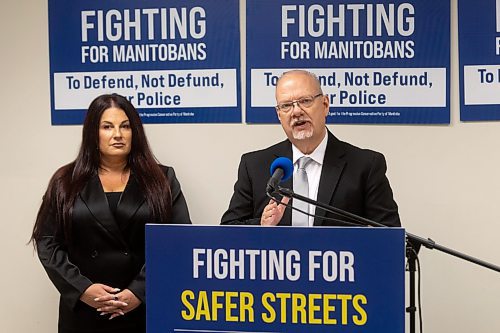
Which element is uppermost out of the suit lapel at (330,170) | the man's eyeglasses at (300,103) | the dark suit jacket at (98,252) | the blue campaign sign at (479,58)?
the blue campaign sign at (479,58)

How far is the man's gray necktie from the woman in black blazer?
64 centimetres

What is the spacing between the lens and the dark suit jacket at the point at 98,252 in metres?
2.78

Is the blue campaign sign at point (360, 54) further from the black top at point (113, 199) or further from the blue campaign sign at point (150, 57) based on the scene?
the black top at point (113, 199)

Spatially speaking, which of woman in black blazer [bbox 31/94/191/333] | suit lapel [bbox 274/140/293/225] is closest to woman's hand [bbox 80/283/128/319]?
woman in black blazer [bbox 31/94/191/333]

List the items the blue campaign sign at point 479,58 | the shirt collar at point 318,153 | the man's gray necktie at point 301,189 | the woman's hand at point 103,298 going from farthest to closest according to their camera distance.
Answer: the blue campaign sign at point 479,58 < the woman's hand at point 103,298 < the shirt collar at point 318,153 < the man's gray necktie at point 301,189

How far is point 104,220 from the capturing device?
278 cm

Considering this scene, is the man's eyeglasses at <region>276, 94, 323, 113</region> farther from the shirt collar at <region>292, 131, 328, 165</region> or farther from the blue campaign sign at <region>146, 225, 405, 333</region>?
the blue campaign sign at <region>146, 225, 405, 333</region>

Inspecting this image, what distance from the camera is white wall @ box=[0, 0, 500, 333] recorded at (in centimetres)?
311

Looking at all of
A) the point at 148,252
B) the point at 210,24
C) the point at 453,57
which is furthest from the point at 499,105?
the point at 148,252

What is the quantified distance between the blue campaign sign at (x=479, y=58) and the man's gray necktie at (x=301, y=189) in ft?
3.16

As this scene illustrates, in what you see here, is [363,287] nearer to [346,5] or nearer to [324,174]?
[324,174]

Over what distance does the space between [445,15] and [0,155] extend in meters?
2.30

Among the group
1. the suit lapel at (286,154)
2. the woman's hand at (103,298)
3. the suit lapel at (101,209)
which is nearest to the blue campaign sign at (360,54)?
the suit lapel at (286,154)

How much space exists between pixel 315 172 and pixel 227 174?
82 cm
